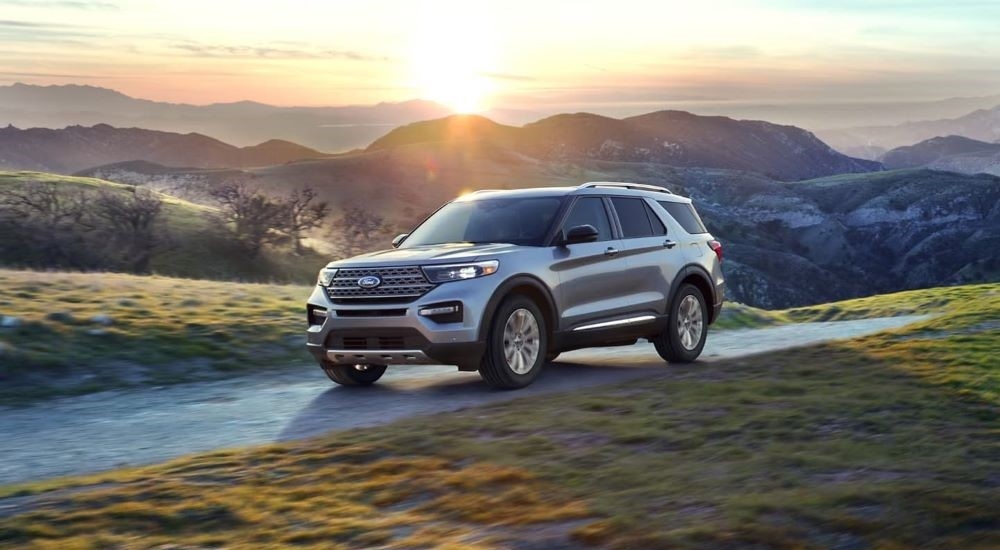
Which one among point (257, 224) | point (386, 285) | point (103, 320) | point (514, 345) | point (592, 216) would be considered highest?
point (257, 224)

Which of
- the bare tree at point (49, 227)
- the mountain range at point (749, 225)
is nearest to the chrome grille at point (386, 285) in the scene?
the bare tree at point (49, 227)

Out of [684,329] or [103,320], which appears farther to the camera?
[103,320]

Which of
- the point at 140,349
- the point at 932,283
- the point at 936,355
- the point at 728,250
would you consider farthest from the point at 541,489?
the point at 932,283

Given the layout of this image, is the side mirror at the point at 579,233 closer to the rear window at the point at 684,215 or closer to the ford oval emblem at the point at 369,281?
the ford oval emblem at the point at 369,281

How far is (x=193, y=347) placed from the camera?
14367 mm

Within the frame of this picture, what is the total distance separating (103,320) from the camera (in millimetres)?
14742

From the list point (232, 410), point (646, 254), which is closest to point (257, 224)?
point (646, 254)

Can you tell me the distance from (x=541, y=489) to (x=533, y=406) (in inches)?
120

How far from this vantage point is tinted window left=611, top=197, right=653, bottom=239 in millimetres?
12977

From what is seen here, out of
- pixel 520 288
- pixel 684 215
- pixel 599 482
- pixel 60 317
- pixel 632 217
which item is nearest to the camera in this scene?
pixel 599 482

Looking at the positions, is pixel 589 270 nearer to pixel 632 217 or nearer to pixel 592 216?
pixel 592 216

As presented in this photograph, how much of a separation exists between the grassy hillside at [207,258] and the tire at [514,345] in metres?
42.9

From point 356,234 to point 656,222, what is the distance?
211ft

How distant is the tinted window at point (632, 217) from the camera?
42.6ft
